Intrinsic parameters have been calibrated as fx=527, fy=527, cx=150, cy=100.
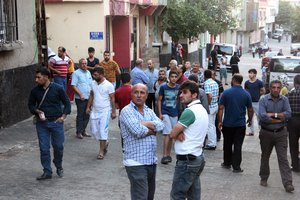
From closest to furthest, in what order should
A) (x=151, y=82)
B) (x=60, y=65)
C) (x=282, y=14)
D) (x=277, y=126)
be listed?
1. (x=277, y=126)
2. (x=151, y=82)
3. (x=60, y=65)
4. (x=282, y=14)

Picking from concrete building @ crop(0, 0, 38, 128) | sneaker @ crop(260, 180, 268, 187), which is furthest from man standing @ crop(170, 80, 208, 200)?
concrete building @ crop(0, 0, 38, 128)

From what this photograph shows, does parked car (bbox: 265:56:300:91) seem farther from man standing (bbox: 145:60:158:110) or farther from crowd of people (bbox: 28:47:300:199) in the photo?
man standing (bbox: 145:60:158:110)

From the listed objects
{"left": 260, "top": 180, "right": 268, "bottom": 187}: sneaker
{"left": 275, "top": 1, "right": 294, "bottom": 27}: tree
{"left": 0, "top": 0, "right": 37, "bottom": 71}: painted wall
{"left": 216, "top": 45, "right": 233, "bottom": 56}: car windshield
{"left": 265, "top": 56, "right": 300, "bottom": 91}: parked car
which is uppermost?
{"left": 275, "top": 1, "right": 294, "bottom": 27}: tree

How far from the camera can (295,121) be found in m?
9.13

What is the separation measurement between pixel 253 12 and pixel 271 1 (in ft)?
78.4

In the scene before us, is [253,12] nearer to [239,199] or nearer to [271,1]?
[271,1]

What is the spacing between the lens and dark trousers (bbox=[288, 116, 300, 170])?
9141 mm

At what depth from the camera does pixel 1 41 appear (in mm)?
11711

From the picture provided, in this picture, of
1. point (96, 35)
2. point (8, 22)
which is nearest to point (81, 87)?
point (8, 22)

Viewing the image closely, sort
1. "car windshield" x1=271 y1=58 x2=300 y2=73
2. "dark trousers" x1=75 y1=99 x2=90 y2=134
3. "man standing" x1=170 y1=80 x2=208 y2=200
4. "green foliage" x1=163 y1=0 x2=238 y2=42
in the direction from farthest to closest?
"green foliage" x1=163 y1=0 x2=238 y2=42
"car windshield" x1=271 y1=58 x2=300 y2=73
"dark trousers" x1=75 y1=99 x2=90 y2=134
"man standing" x1=170 y1=80 x2=208 y2=200

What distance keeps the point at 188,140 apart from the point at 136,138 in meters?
0.64

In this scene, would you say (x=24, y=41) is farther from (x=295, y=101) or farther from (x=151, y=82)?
(x=295, y=101)

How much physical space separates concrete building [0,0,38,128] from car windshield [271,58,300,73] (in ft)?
33.1

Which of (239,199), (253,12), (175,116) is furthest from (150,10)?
(253,12)
